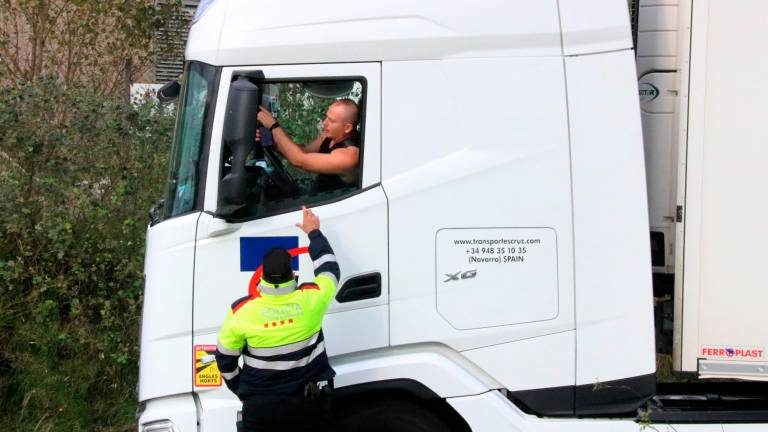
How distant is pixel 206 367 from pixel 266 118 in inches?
46.7

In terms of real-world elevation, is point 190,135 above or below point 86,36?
below

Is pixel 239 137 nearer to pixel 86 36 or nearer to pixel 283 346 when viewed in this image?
pixel 283 346

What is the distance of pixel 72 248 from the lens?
682 cm

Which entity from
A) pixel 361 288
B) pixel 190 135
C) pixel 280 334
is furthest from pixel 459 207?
pixel 190 135

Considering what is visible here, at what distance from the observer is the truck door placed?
3896 mm

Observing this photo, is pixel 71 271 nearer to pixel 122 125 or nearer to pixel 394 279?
pixel 122 125

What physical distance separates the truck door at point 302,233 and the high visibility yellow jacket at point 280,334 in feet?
0.51

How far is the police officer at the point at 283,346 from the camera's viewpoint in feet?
12.1

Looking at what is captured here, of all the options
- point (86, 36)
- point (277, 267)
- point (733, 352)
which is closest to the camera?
point (277, 267)

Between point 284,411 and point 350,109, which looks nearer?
point 284,411

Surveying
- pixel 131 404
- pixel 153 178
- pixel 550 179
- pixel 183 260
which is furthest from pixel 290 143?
pixel 153 178

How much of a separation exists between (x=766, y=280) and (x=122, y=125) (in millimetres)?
5421

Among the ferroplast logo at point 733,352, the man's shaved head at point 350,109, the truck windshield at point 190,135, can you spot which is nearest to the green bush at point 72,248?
the truck windshield at point 190,135

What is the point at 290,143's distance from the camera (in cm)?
404
